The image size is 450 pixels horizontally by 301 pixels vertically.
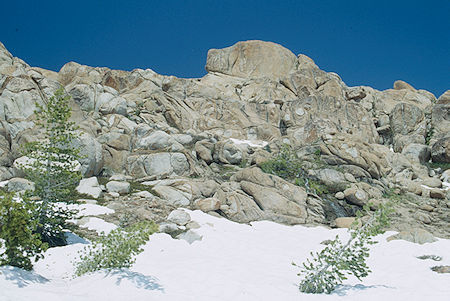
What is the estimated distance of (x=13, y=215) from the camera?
30.0 ft

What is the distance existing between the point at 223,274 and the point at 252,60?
242 feet

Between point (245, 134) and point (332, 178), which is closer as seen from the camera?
point (332, 178)

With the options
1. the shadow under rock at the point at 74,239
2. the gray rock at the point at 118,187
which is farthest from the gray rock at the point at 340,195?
the shadow under rock at the point at 74,239

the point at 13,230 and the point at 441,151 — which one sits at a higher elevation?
the point at 441,151

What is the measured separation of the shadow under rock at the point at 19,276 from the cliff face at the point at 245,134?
14.4m

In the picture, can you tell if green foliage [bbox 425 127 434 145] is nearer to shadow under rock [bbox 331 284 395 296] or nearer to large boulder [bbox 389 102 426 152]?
large boulder [bbox 389 102 426 152]

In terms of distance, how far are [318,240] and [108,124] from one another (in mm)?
32370

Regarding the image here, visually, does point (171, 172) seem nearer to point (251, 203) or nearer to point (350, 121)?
point (251, 203)

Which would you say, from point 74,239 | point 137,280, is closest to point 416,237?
point 137,280

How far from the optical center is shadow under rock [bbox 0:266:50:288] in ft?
28.3

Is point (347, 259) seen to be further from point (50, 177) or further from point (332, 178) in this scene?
point (332, 178)

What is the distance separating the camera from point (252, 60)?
266 feet

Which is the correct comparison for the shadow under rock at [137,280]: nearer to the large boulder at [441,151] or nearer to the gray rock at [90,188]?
the gray rock at [90,188]

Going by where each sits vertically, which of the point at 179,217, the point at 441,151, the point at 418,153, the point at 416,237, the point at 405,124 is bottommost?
the point at 179,217
